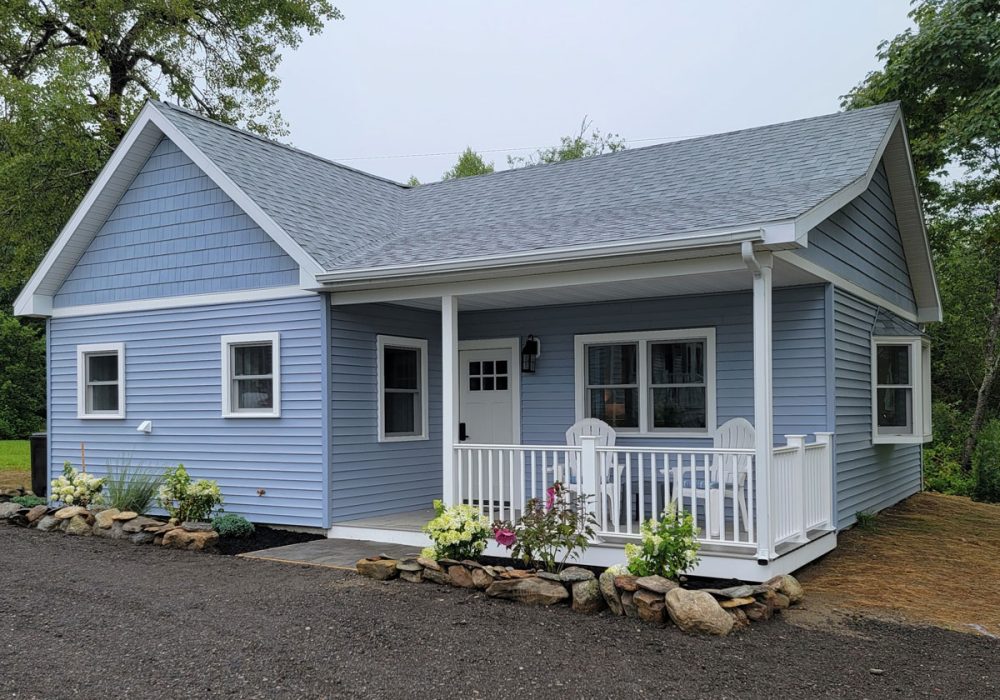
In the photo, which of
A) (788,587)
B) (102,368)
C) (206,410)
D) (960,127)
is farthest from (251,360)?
(960,127)

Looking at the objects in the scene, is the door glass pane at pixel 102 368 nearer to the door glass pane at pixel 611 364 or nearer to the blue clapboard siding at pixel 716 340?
the blue clapboard siding at pixel 716 340

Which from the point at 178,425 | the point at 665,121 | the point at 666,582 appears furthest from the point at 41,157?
the point at 665,121

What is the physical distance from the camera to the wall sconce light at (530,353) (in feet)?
34.3

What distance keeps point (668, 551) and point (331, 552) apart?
3.55 metres

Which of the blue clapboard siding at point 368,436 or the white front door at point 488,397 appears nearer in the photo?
the blue clapboard siding at point 368,436

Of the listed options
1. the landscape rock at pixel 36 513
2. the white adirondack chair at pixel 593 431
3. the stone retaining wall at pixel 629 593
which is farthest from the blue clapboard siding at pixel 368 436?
the landscape rock at pixel 36 513

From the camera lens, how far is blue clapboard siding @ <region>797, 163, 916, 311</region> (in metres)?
8.72

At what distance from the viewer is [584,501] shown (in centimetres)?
720

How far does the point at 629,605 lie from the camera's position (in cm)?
617

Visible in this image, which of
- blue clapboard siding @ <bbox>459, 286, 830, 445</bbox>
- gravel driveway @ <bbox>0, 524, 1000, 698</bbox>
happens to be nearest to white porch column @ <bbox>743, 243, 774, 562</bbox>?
gravel driveway @ <bbox>0, 524, 1000, 698</bbox>

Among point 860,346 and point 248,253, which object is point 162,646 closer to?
point 248,253

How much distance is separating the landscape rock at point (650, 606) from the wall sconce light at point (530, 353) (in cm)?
468

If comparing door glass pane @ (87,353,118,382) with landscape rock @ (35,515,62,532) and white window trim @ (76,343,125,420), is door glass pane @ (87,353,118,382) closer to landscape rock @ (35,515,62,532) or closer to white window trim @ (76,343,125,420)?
white window trim @ (76,343,125,420)

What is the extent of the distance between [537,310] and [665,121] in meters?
41.6
